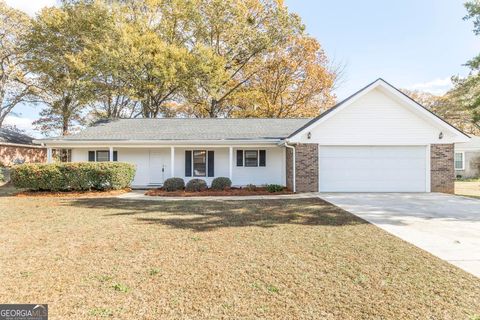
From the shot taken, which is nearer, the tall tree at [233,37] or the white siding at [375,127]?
the white siding at [375,127]

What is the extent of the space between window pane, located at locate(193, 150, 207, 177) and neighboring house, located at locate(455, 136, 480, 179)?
2149 centimetres

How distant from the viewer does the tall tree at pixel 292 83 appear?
28047 mm

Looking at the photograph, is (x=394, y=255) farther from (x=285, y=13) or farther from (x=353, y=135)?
(x=285, y=13)

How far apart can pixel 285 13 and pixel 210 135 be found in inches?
640

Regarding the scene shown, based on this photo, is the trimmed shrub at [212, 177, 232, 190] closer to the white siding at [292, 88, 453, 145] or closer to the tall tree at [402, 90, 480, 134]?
the white siding at [292, 88, 453, 145]

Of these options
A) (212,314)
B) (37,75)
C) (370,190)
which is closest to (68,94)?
(37,75)

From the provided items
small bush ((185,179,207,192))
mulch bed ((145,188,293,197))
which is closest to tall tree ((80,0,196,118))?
small bush ((185,179,207,192))

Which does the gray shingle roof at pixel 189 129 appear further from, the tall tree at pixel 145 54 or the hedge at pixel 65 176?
the tall tree at pixel 145 54

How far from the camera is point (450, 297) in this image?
11.2 feet

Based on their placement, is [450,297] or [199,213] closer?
[450,297]

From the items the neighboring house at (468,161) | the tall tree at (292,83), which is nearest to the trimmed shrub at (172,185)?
the tall tree at (292,83)

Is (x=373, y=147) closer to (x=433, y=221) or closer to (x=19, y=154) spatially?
(x=433, y=221)

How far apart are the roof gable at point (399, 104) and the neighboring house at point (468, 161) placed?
544 inches

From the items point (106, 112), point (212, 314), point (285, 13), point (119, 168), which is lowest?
point (212, 314)
